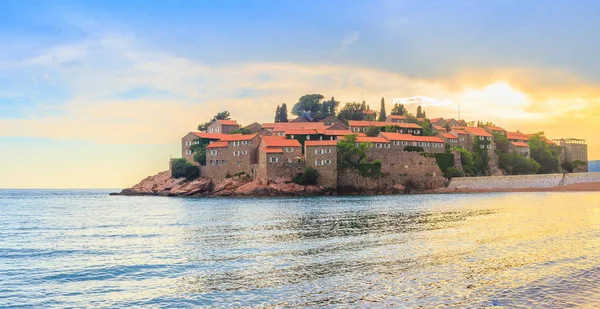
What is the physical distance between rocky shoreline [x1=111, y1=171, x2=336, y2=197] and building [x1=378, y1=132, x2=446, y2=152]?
19.3 meters

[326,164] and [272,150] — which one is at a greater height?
[272,150]

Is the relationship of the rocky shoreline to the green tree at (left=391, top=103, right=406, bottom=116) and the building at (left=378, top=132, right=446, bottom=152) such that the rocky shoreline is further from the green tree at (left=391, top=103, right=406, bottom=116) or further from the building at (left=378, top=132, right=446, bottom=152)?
the green tree at (left=391, top=103, right=406, bottom=116)

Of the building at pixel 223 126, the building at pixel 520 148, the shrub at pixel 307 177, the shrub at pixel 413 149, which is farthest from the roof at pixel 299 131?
the building at pixel 520 148

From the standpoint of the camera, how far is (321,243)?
26.1 meters

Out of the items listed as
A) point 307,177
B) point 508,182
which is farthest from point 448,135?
point 307,177

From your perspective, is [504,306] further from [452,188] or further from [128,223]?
[452,188]

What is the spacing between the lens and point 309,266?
19.5 meters

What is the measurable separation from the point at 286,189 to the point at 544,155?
2695 inches

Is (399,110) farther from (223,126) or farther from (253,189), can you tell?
(253,189)

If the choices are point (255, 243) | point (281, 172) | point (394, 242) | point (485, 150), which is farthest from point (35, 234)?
point (485, 150)

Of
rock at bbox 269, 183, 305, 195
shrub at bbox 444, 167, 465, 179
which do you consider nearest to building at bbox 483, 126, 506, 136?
shrub at bbox 444, 167, 465, 179

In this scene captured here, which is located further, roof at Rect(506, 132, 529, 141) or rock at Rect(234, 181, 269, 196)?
roof at Rect(506, 132, 529, 141)

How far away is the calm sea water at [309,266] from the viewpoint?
1463 centimetres

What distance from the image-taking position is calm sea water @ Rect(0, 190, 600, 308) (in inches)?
576
